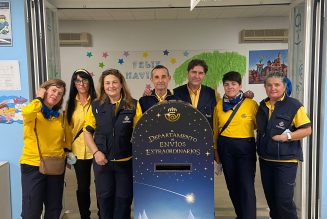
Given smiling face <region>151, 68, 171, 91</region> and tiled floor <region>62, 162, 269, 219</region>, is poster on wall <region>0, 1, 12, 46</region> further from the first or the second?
tiled floor <region>62, 162, 269, 219</region>

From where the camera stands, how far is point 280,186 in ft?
7.68

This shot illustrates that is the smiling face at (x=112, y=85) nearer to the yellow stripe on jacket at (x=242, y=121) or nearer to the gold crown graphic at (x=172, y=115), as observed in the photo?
the gold crown graphic at (x=172, y=115)

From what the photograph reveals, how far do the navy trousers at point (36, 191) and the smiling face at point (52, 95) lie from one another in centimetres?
47

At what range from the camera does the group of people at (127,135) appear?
219cm

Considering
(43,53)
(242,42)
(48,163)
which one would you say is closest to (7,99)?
(43,53)

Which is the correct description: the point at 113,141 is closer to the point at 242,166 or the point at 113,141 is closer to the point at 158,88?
the point at 158,88

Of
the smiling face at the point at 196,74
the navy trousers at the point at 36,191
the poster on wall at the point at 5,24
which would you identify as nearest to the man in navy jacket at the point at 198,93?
the smiling face at the point at 196,74

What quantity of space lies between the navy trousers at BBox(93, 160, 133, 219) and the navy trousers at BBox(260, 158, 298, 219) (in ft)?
3.47

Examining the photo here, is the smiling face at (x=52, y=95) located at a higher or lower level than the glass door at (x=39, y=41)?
lower

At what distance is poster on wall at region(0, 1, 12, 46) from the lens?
8.58ft

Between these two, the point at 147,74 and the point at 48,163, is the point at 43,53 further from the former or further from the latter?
the point at 147,74

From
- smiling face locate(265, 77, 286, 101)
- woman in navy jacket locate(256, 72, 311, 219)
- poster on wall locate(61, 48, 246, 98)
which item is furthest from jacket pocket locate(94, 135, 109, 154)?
poster on wall locate(61, 48, 246, 98)

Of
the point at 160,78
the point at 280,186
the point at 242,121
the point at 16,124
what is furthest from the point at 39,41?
the point at 280,186

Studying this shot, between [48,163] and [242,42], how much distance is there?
471 centimetres
